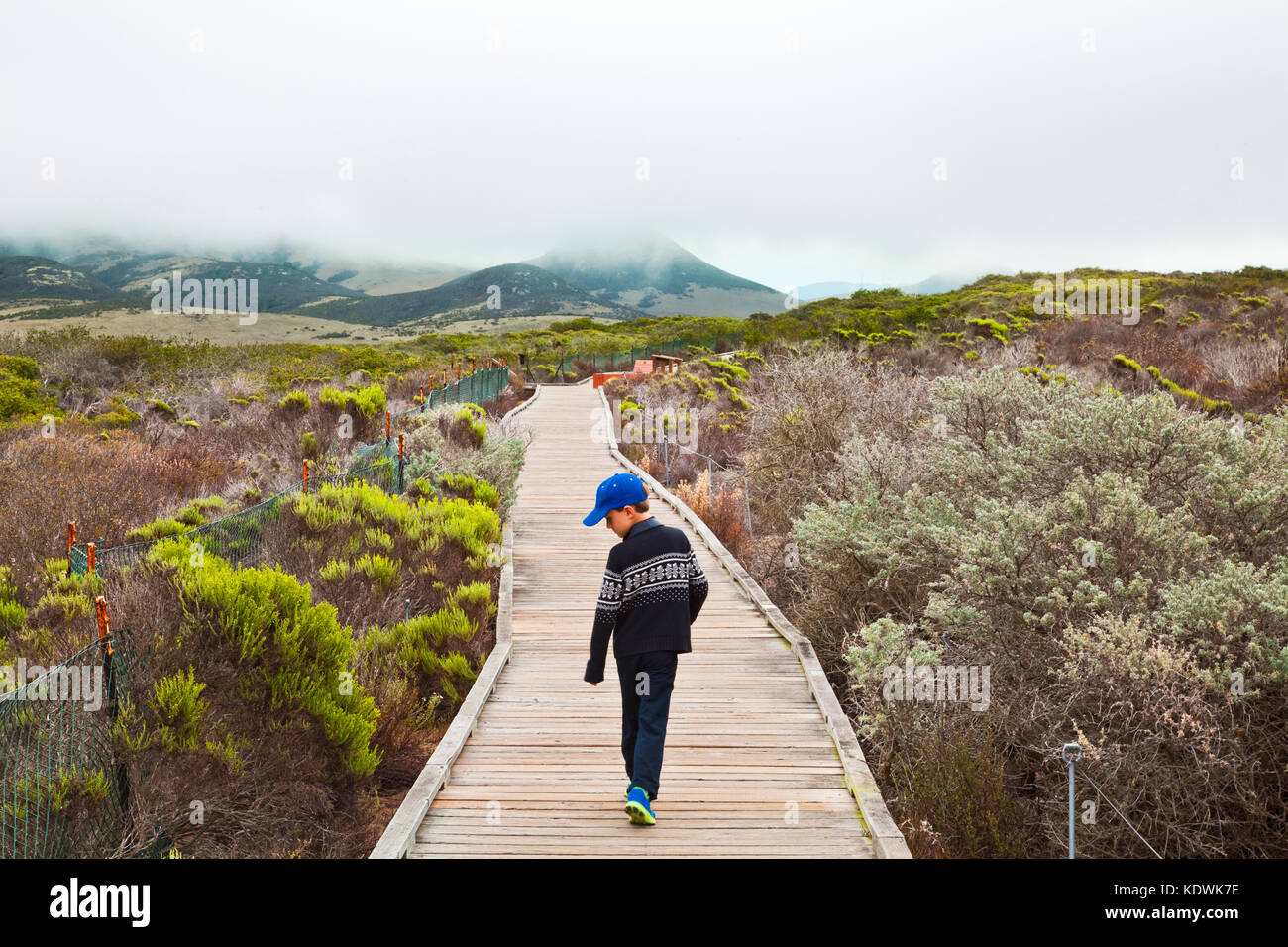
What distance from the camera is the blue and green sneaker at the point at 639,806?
4.29 m

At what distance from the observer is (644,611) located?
166 inches

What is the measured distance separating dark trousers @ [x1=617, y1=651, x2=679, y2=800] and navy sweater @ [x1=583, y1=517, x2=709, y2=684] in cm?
8

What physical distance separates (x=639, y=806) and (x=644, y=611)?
1.01 m

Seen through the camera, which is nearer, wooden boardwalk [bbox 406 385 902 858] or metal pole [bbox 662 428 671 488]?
wooden boardwalk [bbox 406 385 902 858]

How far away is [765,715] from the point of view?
5.94 meters

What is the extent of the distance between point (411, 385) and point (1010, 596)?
Answer: 24058mm

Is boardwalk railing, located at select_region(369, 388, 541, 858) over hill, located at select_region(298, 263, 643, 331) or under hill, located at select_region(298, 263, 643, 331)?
under

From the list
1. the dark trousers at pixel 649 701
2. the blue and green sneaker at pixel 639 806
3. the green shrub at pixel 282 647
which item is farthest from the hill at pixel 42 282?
the blue and green sneaker at pixel 639 806

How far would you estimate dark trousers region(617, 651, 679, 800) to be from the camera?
13.8ft

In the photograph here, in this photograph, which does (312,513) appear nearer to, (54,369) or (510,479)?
(510,479)

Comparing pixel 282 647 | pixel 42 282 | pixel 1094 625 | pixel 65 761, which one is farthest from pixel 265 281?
pixel 1094 625

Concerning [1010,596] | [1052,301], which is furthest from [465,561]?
[1052,301]

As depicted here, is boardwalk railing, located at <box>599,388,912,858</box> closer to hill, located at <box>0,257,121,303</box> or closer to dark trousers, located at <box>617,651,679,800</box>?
dark trousers, located at <box>617,651,679,800</box>

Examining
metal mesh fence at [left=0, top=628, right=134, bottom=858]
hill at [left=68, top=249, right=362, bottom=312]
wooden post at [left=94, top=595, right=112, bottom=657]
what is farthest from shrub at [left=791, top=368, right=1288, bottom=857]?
hill at [left=68, top=249, right=362, bottom=312]
